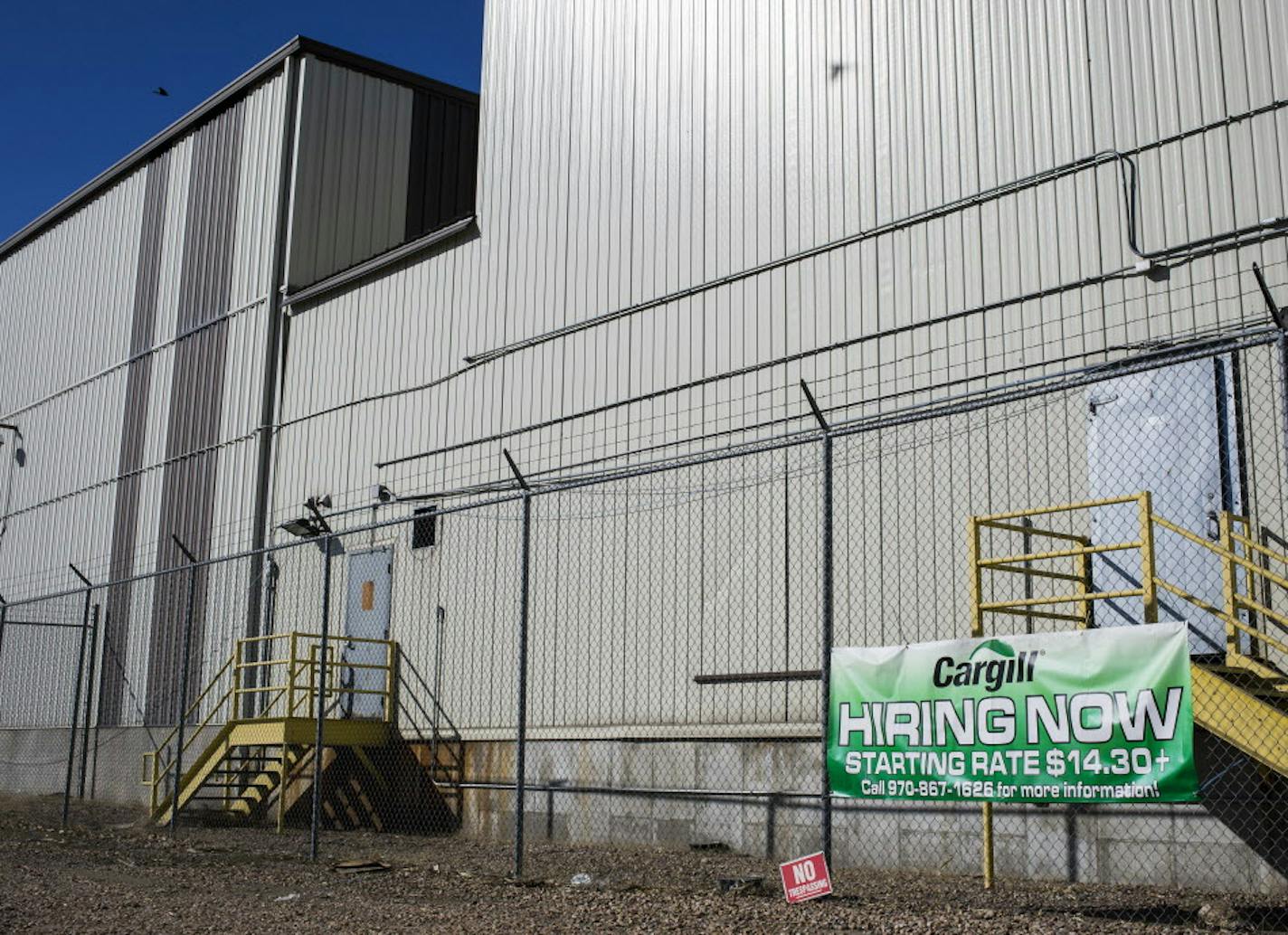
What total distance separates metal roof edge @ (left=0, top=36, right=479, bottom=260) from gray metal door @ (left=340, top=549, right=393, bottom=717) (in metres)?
8.95

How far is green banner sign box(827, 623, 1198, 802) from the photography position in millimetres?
7031

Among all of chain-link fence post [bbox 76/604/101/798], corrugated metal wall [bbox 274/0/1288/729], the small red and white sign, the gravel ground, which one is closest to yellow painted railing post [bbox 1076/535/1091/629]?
corrugated metal wall [bbox 274/0/1288/729]

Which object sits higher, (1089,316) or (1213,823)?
(1089,316)

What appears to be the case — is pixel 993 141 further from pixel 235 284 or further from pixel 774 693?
pixel 235 284

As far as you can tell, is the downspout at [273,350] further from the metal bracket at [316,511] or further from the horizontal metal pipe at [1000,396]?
the horizontal metal pipe at [1000,396]

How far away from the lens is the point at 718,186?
1506 cm

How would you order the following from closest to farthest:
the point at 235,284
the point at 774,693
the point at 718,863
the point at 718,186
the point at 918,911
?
the point at 918,911 < the point at 718,863 < the point at 774,693 < the point at 718,186 < the point at 235,284

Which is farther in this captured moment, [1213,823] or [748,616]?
[748,616]

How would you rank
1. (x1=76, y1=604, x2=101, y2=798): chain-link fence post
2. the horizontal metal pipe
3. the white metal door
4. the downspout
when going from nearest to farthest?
the horizontal metal pipe
the white metal door
(x1=76, y1=604, x2=101, y2=798): chain-link fence post
the downspout

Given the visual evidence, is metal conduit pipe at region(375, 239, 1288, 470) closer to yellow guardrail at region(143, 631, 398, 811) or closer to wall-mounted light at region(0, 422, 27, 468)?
yellow guardrail at region(143, 631, 398, 811)

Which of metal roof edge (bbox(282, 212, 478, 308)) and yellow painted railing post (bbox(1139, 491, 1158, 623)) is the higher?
metal roof edge (bbox(282, 212, 478, 308))

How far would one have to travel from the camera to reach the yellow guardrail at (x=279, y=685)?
16.4 m

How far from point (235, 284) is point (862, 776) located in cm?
1732

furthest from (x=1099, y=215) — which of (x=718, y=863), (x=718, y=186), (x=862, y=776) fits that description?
(x=718, y=863)
